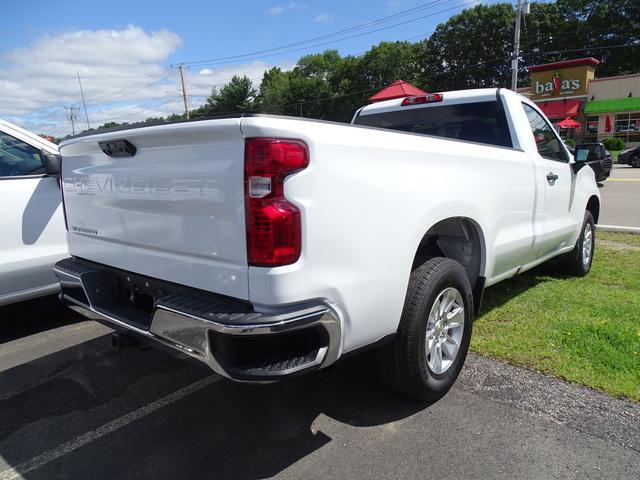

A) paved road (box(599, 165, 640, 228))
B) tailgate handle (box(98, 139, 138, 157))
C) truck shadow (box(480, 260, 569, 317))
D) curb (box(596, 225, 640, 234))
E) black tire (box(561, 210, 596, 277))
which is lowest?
paved road (box(599, 165, 640, 228))

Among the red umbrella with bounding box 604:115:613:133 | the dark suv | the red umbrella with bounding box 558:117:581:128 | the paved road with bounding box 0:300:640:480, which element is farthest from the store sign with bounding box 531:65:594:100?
the paved road with bounding box 0:300:640:480

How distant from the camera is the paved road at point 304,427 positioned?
2.49 meters

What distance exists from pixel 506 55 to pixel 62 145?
226 feet

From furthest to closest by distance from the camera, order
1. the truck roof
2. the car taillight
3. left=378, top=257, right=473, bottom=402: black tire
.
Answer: the truck roof
left=378, top=257, right=473, bottom=402: black tire
the car taillight

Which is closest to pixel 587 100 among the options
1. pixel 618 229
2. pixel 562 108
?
pixel 562 108

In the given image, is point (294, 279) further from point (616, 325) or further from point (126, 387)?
point (616, 325)

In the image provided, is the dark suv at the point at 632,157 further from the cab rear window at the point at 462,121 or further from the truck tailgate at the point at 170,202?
the truck tailgate at the point at 170,202

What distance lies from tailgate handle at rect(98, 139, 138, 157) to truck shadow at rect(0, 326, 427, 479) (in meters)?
1.55

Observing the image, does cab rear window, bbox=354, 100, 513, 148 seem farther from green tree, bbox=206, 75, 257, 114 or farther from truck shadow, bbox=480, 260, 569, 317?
green tree, bbox=206, 75, 257, 114

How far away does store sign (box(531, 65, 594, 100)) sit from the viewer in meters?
38.1

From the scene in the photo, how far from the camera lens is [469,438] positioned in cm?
270

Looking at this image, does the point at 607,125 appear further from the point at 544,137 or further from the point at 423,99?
the point at 423,99

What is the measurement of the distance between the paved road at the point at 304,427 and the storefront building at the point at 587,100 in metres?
36.5

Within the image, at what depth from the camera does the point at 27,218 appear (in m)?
4.19
